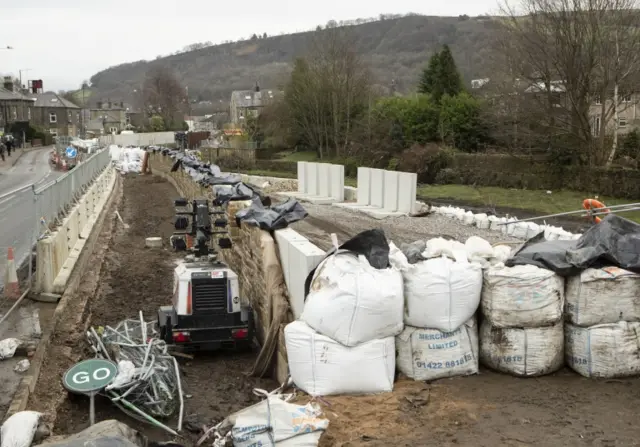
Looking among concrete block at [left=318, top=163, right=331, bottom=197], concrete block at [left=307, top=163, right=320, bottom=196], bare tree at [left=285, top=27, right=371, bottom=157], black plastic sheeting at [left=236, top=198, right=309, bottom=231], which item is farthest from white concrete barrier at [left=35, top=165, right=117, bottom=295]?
bare tree at [left=285, top=27, right=371, bottom=157]

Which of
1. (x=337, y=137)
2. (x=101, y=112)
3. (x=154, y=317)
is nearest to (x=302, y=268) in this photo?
(x=154, y=317)

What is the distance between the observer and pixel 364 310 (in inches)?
248

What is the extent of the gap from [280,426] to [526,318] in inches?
101

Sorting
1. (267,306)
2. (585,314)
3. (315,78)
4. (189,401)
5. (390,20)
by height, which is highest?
(390,20)

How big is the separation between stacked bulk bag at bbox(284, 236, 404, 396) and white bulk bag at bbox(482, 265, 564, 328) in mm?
920

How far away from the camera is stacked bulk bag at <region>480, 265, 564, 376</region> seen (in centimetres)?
647

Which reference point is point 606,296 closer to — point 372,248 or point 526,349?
point 526,349

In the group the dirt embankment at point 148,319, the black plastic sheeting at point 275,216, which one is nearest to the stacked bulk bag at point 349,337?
the dirt embankment at point 148,319

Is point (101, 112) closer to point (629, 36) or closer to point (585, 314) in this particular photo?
point (629, 36)

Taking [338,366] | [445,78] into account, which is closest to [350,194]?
[338,366]

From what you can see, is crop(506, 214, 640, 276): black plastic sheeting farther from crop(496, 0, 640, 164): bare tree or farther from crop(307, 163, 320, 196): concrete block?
crop(496, 0, 640, 164): bare tree

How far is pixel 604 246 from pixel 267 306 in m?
4.54

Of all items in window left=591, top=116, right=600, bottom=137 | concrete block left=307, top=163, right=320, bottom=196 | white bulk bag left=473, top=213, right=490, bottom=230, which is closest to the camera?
white bulk bag left=473, top=213, right=490, bottom=230

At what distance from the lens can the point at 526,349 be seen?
6.50 meters
